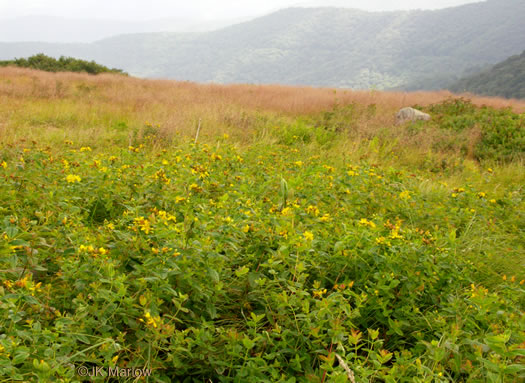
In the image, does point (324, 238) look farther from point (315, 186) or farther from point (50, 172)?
point (50, 172)

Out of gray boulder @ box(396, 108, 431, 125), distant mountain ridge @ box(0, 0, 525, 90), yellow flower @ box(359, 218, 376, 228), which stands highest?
distant mountain ridge @ box(0, 0, 525, 90)

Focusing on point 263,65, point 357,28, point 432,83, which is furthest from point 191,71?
point 432,83

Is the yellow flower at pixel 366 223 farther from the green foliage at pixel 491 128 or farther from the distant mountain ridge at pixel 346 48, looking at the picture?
the distant mountain ridge at pixel 346 48

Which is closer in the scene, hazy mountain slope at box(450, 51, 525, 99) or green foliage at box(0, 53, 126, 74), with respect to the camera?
green foliage at box(0, 53, 126, 74)

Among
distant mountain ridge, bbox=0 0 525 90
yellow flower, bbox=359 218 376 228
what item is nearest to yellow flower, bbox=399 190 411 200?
yellow flower, bbox=359 218 376 228

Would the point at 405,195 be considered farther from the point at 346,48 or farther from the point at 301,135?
the point at 346,48

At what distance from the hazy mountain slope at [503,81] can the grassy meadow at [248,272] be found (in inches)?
1334

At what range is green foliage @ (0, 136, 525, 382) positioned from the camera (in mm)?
1237

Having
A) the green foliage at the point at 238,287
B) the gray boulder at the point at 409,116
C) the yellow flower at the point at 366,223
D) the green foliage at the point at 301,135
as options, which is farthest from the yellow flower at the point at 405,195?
the gray boulder at the point at 409,116

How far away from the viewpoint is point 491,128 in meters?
7.82

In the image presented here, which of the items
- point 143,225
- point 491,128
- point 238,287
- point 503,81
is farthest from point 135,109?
point 503,81

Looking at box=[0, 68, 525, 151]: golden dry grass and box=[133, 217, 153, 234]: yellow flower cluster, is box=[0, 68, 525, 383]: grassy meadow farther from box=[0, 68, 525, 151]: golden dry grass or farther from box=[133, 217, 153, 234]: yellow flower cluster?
box=[0, 68, 525, 151]: golden dry grass

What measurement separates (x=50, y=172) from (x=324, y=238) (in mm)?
2159

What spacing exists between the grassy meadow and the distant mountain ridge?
181 ft
